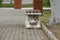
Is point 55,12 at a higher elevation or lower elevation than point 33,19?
higher

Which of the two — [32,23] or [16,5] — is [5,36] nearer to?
[32,23]

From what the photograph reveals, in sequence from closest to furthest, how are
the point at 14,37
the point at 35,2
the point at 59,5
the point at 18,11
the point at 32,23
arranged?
the point at 14,37 → the point at 32,23 → the point at 59,5 → the point at 35,2 → the point at 18,11

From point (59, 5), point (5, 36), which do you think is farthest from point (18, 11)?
point (5, 36)

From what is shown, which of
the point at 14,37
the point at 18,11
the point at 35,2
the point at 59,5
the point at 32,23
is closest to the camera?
the point at 14,37

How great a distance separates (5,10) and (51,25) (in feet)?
33.4

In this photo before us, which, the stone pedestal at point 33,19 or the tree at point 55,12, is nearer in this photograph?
the stone pedestal at point 33,19

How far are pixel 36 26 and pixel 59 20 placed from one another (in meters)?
1.57

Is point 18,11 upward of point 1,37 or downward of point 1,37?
downward

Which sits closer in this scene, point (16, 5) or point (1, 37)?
point (1, 37)

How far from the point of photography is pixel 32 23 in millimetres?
13617

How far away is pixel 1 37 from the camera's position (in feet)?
36.2

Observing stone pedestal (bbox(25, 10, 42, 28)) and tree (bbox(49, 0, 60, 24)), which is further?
tree (bbox(49, 0, 60, 24))

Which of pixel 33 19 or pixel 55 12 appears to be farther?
pixel 55 12

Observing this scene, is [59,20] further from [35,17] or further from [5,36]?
[5,36]
